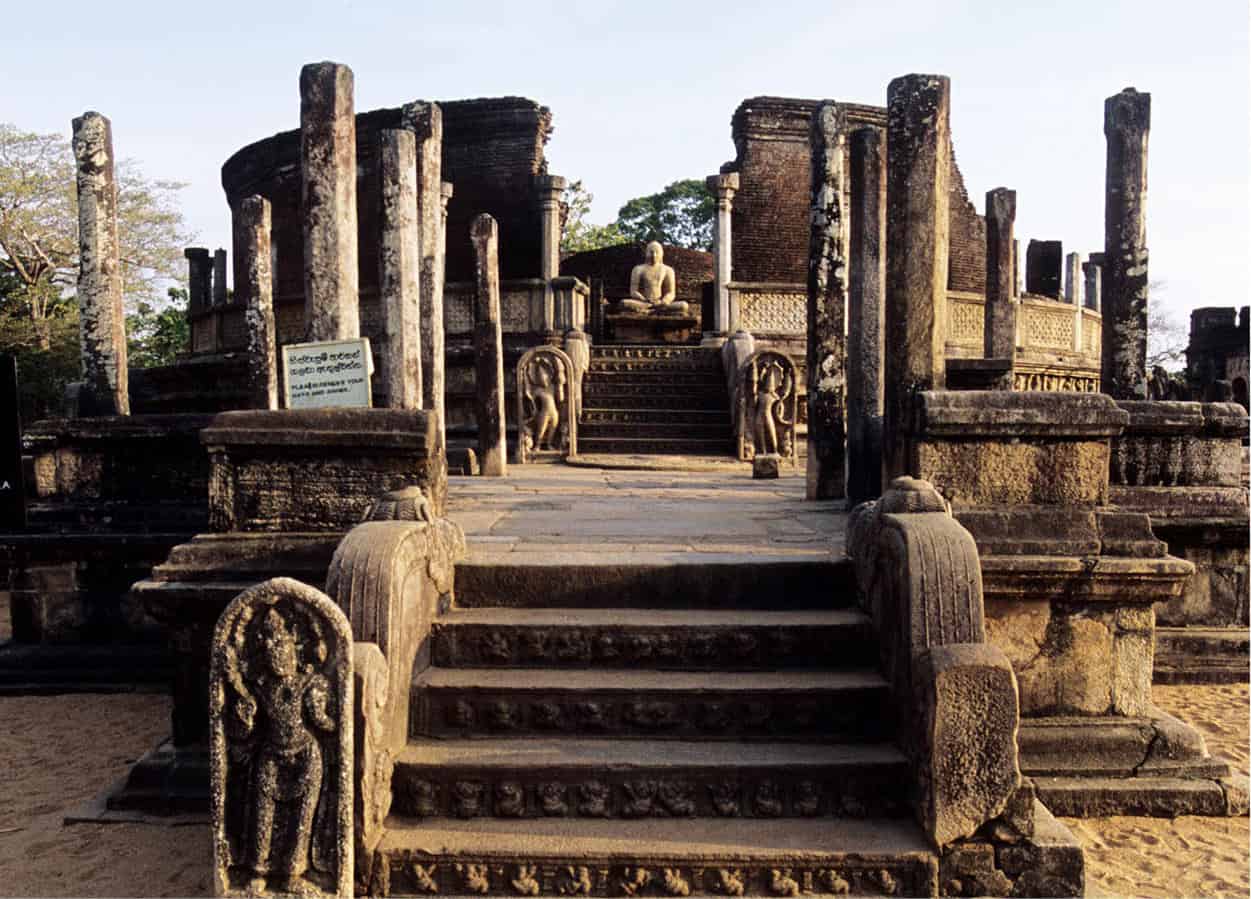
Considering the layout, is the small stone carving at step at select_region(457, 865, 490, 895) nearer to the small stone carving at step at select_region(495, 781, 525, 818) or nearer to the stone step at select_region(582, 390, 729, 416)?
the small stone carving at step at select_region(495, 781, 525, 818)

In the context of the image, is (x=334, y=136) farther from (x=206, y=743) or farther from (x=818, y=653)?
(x=818, y=653)

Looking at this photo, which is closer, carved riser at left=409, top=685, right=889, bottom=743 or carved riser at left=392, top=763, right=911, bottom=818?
carved riser at left=392, top=763, right=911, bottom=818

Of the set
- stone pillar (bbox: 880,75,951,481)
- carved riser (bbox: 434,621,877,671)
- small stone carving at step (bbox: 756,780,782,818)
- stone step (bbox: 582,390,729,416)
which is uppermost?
stone pillar (bbox: 880,75,951,481)

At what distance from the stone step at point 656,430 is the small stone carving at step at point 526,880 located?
36.0 feet

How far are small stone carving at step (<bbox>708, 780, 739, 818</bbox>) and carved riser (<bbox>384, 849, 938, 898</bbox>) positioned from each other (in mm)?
251

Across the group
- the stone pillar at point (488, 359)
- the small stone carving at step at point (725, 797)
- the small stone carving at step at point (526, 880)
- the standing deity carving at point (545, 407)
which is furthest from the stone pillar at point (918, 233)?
the standing deity carving at point (545, 407)

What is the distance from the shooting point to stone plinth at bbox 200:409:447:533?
174 inches

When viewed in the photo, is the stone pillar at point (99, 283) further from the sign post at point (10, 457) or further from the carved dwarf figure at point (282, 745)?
the carved dwarf figure at point (282, 745)

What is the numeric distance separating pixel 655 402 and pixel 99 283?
8.13m

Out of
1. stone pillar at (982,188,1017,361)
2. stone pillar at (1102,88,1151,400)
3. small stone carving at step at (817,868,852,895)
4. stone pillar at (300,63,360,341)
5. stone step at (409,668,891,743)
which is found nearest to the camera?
small stone carving at step at (817,868,852,895)

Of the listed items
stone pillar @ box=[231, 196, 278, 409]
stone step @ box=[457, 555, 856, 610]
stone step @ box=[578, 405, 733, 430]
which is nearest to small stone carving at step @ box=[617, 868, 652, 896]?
stone step @ box=[457, 555, 856, 610]

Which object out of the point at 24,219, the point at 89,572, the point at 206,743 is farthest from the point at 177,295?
the point at 206,743

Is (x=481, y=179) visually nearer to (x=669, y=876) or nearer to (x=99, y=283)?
(x=99, y=283)

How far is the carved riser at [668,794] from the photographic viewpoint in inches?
140
